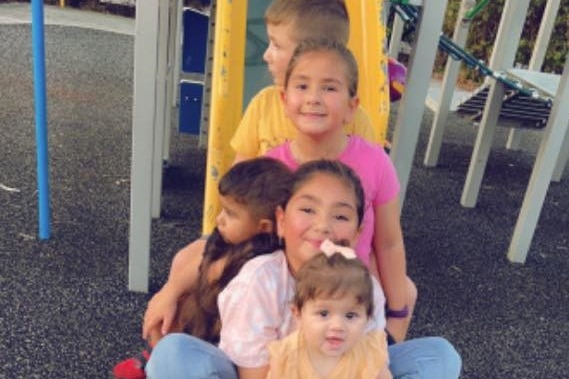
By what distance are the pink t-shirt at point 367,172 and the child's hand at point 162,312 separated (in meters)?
0.49

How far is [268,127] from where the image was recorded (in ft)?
6.83

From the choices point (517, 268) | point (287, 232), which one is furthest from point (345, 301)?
point (517, 268)

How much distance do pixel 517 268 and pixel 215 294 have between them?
2205 millimetres

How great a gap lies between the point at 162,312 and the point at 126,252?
47.8 inches

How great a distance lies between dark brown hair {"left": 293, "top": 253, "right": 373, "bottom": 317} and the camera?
1.41 m

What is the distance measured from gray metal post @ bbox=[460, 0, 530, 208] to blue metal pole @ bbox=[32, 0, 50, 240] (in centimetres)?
241

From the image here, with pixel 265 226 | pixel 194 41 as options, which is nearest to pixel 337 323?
pixel 265 226

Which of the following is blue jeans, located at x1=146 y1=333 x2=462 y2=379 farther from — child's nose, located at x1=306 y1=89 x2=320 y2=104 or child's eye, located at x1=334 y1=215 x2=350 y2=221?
child's nose, located at x1=306 y1=89 x2=320 y2=104

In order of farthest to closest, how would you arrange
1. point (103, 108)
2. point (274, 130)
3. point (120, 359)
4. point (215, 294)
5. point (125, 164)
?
point (103, 108) → point (125, 164) → point (120, 359) → point (274, 130) → point (215, 294)

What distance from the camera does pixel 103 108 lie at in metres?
5.24

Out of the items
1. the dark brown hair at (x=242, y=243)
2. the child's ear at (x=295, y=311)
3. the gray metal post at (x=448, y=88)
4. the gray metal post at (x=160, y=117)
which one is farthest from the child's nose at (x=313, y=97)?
the gray metal post at (x=448, y=88)

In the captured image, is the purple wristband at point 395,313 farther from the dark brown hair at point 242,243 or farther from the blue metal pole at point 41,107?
the blue metal pole at point 41,107

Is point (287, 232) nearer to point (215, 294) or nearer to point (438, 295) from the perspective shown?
point (215, 294)

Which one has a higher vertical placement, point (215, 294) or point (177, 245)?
point (215, 294)
